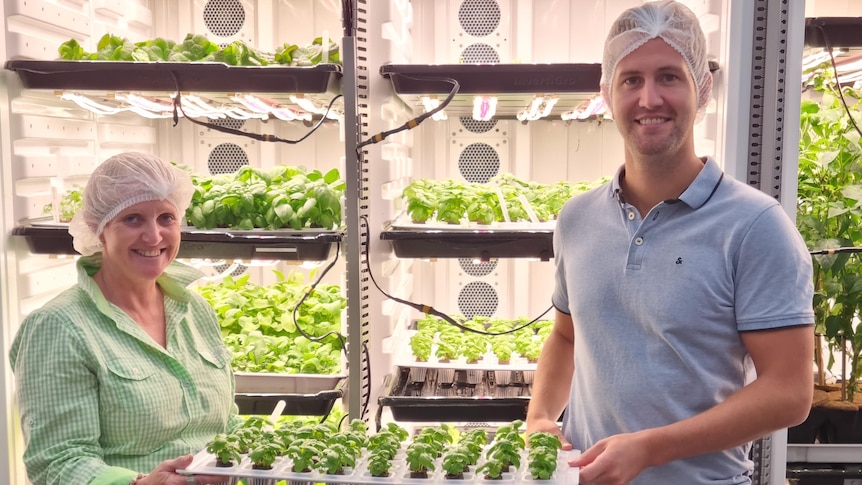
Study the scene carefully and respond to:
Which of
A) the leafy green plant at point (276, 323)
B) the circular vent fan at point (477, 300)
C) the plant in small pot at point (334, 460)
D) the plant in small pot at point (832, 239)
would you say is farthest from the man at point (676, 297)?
the circular vent fan at point (477, 300)

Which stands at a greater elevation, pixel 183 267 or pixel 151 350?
pixel 183 267

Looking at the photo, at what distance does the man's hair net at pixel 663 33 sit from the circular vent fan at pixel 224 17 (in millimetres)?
2324

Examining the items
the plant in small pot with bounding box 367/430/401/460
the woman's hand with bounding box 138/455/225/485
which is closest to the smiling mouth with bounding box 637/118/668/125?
the plant in small pot with bounding box 367/430/401/460

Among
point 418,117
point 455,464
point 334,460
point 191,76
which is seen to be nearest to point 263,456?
point 334,460

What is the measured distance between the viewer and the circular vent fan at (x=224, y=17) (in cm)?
348

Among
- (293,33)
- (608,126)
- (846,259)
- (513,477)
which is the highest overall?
(293,33)

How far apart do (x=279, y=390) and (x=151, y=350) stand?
1.04 metres

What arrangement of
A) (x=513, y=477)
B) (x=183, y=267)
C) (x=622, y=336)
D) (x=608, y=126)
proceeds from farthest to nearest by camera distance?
(x=608, y=126), (x=183, y=267), (x=622, y=336), (x=513, y=477)

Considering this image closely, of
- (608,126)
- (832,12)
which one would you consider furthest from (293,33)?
(832,12)

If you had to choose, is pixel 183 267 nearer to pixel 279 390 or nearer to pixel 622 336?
pixel 279 390

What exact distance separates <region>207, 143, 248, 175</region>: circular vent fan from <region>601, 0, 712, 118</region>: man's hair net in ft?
7.81

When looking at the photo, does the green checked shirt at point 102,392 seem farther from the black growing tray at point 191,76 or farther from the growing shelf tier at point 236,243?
the black growing tray at point 191,76

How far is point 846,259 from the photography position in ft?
8.74

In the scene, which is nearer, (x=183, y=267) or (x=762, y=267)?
(x=762, y=267)
